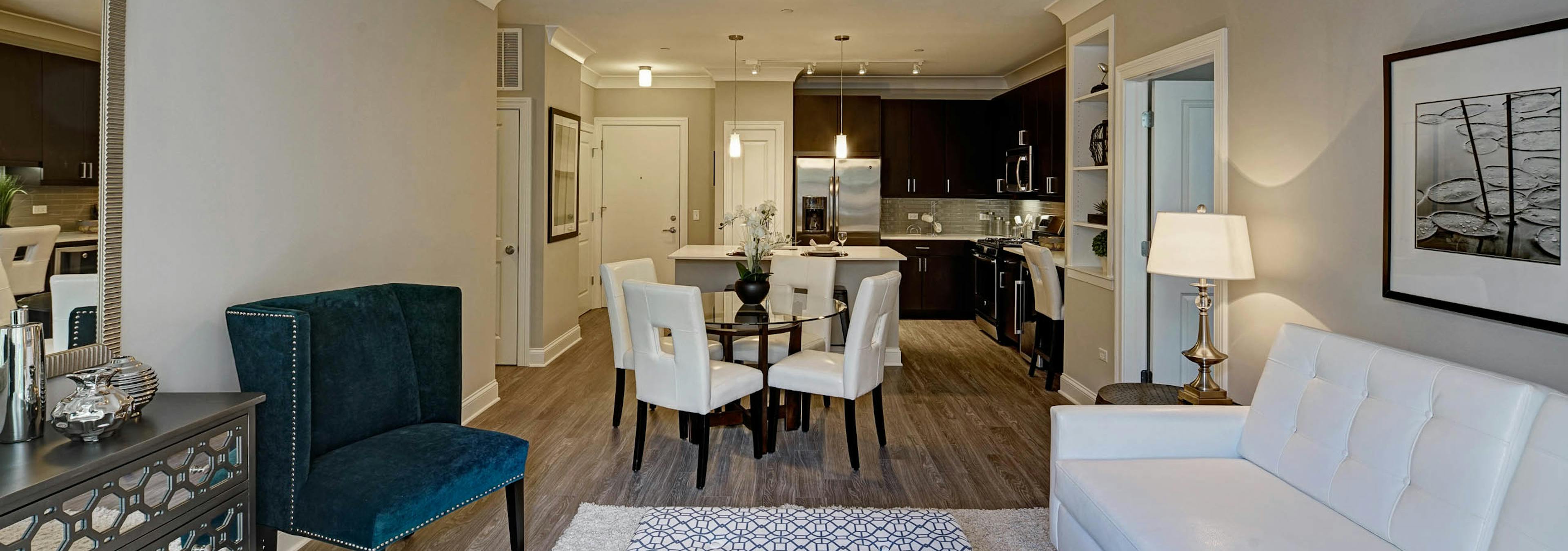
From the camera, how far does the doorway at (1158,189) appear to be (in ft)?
13.9

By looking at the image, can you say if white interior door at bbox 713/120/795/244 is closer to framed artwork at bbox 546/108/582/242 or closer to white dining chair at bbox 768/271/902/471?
framed artwork at bbox 546/108/582/242

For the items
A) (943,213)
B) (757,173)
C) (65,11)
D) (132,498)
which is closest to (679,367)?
(132,498)

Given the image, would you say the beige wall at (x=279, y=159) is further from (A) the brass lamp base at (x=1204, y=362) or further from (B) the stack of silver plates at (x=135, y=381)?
(A) the brass lamp base at (x=1204, y=362)

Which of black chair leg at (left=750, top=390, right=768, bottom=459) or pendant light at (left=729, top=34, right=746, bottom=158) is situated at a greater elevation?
pendant light at (left=729, top=34, right=746, bottom=158)

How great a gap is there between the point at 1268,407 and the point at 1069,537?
0.69m

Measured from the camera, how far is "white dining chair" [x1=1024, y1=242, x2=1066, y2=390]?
17.8 feet

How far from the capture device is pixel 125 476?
172 centimetres

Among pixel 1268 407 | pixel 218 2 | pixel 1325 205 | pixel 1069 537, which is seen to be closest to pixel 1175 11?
pixel 1325 205

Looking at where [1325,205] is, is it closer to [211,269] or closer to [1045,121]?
[211,269]

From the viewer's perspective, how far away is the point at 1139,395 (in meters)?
3.32

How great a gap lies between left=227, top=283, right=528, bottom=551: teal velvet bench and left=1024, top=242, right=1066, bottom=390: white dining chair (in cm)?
372

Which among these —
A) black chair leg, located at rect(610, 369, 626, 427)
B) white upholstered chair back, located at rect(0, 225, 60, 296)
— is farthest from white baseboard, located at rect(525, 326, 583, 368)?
white upholstered chair back, located at rect(0, 225, 60, 296)

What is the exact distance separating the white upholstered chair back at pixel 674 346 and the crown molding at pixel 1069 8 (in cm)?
303

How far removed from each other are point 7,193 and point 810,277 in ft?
12.4
